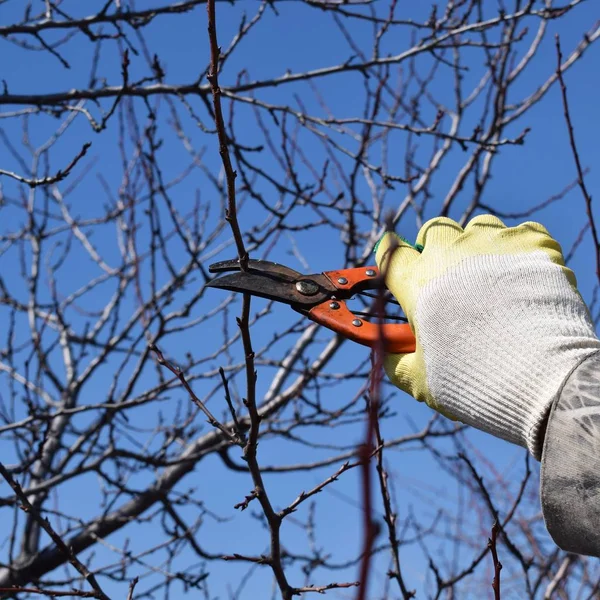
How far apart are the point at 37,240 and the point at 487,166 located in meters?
3.27

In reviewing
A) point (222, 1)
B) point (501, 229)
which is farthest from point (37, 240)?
point (501, 229)

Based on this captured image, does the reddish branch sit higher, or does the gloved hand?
the gloved hand

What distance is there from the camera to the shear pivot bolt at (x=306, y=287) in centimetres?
208

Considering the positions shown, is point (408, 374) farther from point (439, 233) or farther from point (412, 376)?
point (439, 233)

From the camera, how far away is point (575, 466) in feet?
4.25

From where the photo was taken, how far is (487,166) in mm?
4750

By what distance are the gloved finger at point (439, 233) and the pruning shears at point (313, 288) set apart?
20cm

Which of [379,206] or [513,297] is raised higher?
[379,206]

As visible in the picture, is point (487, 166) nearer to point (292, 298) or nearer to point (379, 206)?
point (379, 206)

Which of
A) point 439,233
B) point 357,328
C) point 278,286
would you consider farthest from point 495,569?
point 278,286

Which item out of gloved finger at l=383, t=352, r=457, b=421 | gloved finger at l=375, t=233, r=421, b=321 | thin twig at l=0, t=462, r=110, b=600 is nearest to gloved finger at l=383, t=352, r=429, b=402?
gloved finger at l=383, t=352, r=457, b=421

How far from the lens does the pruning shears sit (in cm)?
198

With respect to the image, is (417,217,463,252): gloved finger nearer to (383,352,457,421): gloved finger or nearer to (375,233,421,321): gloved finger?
(375,233,421,321): gloved finger

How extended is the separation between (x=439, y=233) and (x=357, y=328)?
31 centimetres
